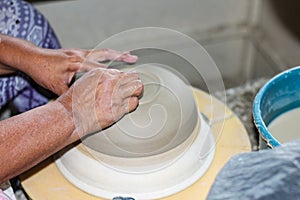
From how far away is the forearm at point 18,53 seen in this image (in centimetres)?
115

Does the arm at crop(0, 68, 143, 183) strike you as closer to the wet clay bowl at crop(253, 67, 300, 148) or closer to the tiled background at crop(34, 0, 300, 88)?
the wet clay bowl at crop(253, 67, 300, 148)

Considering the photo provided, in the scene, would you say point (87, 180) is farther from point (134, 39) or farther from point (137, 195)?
point (134, 39)

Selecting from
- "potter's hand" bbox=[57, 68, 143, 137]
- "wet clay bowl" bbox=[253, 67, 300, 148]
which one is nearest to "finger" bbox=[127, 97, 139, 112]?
"potter's hand" bbox=[57, 68, 143, 137]

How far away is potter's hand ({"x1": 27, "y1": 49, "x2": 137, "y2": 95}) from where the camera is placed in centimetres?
112

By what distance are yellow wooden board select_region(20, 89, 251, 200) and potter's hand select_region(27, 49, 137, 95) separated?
0.58ft

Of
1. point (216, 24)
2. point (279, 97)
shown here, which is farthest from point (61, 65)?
point (216, 24)

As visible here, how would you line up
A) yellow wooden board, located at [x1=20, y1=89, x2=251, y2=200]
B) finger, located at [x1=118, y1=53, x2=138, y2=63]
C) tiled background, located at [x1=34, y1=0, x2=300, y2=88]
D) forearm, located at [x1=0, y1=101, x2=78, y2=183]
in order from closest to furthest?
forearm, located at [x1=0, y1=101, x2=78, y2=183], yellow wooden board, located at [x1=20, y1=89, x2=251, y2=200], finger, located at [x1=118, y1=53, x2=138, y2=63], tiled background, located at [x1=34, y1=0, x2=300, y2=88]

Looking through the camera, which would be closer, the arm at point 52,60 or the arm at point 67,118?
the arm at point 67,118

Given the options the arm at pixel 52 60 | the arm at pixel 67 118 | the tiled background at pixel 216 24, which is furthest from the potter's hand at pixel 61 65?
the tiled background at pixel 216 24

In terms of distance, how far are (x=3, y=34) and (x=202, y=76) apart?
50 cm

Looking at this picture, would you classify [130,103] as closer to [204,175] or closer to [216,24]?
[204,175]

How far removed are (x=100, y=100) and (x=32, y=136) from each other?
0.49ft

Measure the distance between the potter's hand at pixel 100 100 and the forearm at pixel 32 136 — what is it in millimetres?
24

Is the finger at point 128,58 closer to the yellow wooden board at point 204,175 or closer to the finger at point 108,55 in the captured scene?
the finger at point 108,55
